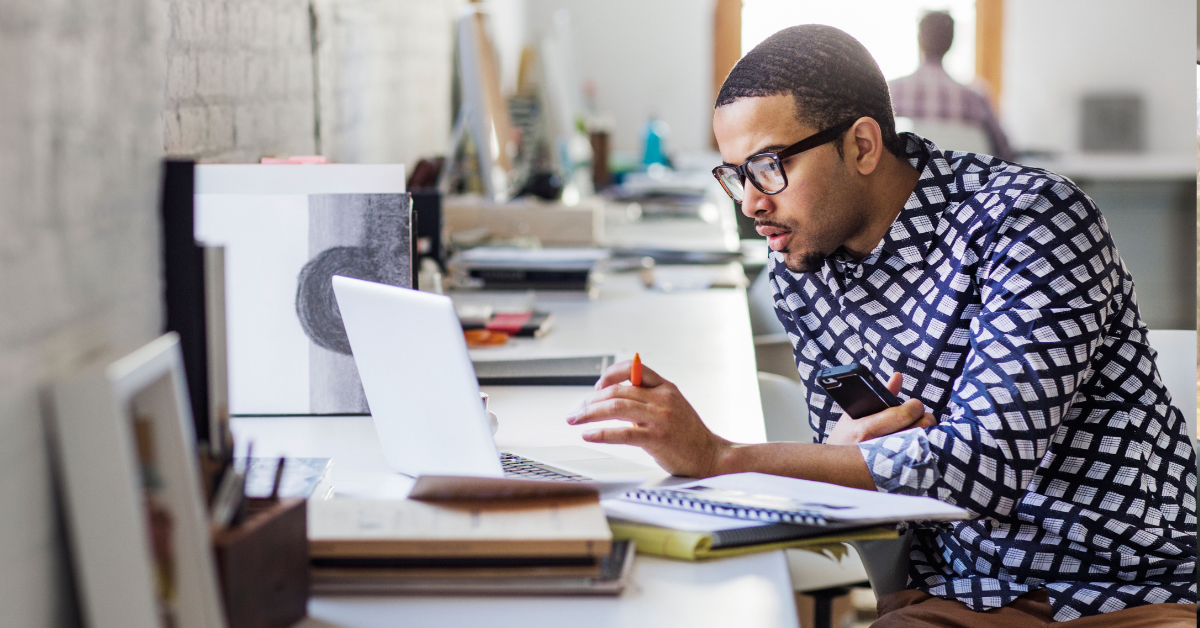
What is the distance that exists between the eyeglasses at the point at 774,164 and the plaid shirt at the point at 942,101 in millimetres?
3801

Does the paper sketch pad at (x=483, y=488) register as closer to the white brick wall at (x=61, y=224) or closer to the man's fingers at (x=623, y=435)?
the man's fingers at (x=623, y=435)

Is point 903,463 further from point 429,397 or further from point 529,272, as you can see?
point 529,272

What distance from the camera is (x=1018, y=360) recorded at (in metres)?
1.10

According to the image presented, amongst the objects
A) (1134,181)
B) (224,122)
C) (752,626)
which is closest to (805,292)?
(752,626)

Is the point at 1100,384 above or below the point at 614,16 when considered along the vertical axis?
below

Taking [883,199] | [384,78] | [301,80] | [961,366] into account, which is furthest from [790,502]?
[384,78]

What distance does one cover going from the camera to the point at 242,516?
0.79 m

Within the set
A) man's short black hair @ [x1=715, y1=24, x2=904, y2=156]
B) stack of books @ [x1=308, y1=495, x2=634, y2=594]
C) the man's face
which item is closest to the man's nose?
the man's face

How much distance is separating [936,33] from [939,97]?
0.30 metres

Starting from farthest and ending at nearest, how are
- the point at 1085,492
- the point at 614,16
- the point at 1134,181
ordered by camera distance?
the point at 614,16, the point at 1134,181, the point at 1085,492

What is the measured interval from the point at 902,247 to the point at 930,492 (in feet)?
1.18

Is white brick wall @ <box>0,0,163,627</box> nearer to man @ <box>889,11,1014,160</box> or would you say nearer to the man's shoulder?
the man's shoulder

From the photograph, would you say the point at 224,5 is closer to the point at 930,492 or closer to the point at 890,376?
the point at 890,376

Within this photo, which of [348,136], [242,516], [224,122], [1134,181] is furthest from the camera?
[1134,181]
